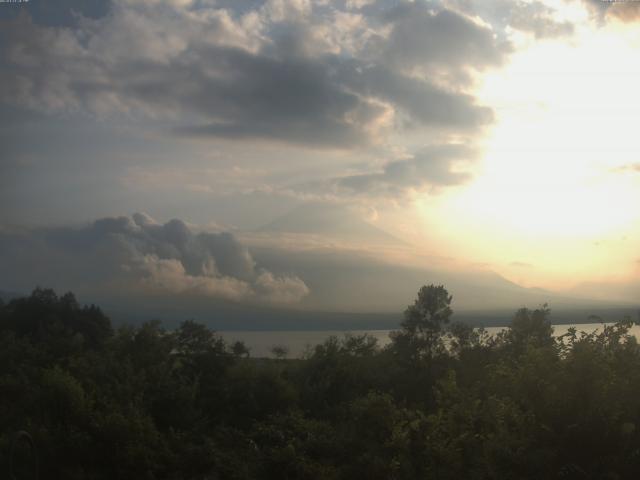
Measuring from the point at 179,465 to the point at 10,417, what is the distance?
9.63 metres

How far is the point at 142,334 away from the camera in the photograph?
38.7 metres

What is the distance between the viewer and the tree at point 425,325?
45003 mm

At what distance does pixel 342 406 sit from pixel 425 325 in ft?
61.6

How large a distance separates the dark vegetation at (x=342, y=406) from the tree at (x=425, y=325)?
0.11 m

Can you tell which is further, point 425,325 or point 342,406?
point 425,325

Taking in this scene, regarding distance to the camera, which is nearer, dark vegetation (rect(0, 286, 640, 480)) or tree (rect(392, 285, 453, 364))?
dark vegetation (rect(0, 286, 640, 480))

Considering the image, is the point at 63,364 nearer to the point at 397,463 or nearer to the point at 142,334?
the point at 142,334

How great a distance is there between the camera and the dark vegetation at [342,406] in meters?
12.2

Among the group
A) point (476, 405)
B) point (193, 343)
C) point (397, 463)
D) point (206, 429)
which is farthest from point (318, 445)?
point (193, 343)

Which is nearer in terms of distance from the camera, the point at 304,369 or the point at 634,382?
the point at 634,382

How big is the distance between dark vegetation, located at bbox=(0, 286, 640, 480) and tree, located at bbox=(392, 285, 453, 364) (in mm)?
107

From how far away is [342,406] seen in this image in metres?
29.4

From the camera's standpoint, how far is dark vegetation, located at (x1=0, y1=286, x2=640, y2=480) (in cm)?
1221

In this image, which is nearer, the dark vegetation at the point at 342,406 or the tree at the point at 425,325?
the dark vegetation at the point at 342,406
